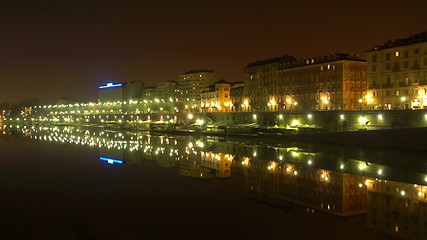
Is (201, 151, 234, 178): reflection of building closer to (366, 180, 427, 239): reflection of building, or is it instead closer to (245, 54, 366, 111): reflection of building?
(366, 180, 427, 239): reflection of building

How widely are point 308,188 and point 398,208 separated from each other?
5.10m

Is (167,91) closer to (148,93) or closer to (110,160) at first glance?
(148,93)

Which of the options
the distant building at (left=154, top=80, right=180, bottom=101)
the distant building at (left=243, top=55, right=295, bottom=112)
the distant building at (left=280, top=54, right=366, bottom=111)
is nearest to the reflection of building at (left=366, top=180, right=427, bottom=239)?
the distant building at (left=280, top=54, right=366, bottom=111)

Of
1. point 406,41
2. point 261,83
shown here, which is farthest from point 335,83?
point 261,83

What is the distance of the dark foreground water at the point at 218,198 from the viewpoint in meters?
14.5

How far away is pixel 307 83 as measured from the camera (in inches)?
3260

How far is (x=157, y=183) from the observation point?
79.2 feet

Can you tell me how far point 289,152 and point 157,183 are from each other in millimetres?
18124

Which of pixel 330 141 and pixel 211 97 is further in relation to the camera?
pixel 211 97

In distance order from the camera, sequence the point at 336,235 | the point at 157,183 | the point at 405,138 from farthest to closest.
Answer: the point at 405,138, the point at 157,183, the point at 336,235

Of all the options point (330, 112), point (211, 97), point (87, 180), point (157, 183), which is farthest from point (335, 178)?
point (211, 97)

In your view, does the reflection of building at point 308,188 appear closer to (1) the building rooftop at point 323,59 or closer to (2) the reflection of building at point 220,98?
(1) the building rooftop at point 323,59

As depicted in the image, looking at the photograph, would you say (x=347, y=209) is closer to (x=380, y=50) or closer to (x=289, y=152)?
(x=289, y=152)

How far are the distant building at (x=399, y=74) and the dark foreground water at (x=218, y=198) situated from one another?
80.8ft
